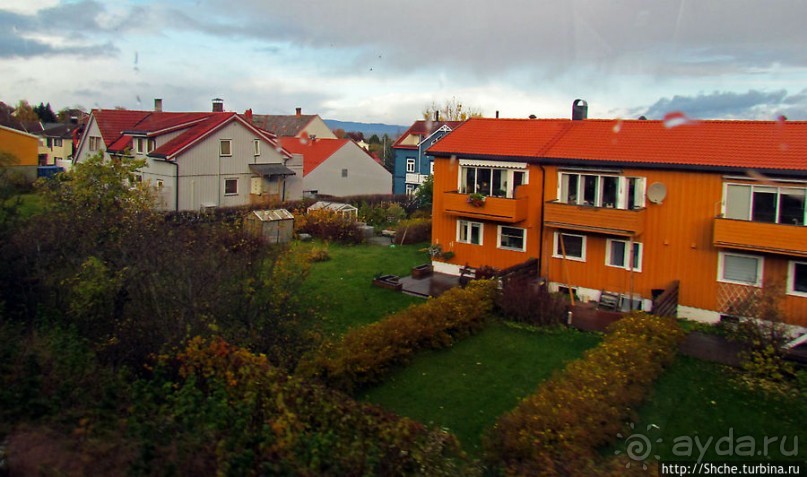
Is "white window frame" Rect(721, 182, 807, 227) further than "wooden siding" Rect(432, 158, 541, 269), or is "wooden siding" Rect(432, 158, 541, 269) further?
"wooden siding" Rect(432, 158, 541, 269)

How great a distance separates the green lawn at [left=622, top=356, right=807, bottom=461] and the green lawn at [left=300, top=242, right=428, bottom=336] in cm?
643

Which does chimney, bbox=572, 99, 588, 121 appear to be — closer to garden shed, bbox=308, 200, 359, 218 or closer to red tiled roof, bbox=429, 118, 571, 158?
red tiled roof, bbox=429, 118, 571, 158

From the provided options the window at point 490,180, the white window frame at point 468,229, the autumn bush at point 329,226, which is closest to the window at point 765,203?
the window at point 490,180

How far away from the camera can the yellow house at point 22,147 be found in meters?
38.2

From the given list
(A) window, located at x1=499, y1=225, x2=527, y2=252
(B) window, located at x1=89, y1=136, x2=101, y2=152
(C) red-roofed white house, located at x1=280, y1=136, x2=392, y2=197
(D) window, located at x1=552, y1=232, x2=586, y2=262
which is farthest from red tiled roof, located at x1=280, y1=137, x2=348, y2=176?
(D) window, located at x1=552, y1=232, x2=586, y2=262

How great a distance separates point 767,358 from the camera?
11648 millimetres

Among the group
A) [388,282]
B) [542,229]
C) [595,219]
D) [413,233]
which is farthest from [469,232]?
[413,233]

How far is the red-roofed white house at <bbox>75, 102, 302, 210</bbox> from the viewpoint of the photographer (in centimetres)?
2938

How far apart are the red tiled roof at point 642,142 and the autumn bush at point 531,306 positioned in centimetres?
416

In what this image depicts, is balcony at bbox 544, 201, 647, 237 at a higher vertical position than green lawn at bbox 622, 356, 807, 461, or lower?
higher

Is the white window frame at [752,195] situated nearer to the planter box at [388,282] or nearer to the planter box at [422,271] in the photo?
the planter box at [388,282]

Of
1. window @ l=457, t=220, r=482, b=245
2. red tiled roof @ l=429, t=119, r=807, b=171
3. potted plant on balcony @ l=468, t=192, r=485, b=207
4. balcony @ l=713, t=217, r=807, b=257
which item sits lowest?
window @ l=457, t=220, r=482, b=245

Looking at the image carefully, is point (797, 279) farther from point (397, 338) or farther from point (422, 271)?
point (422, 271)

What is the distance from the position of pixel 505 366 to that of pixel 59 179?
1317cm
